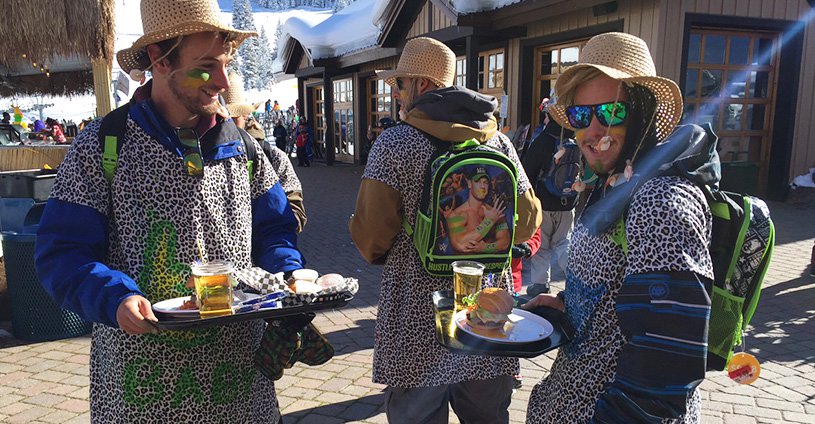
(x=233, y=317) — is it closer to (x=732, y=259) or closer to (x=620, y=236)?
(x=620, y=236)

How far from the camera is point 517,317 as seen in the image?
1945 millimetres

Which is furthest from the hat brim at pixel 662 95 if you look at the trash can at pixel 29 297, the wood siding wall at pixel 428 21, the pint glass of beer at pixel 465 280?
the wood siding wall at pixel 428 21

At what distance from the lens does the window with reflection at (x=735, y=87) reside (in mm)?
10141

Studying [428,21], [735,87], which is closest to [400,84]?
[735,87]

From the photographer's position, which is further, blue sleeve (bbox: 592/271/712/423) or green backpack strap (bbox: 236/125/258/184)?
green backpack strap (bbox: 236/125/258/184)

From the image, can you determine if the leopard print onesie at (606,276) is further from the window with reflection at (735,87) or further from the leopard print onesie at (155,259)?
the window with reflection at (735,87)

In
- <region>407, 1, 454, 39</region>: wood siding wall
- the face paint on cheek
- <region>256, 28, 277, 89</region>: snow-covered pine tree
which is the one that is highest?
<region>256, 28, 277, 89</region>: snow-covered pine tree

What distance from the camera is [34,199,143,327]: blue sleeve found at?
161 cm

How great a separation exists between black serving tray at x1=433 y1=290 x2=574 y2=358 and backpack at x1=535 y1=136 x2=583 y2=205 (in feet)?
10.7

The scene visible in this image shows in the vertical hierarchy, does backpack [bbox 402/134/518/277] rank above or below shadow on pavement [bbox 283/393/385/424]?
above

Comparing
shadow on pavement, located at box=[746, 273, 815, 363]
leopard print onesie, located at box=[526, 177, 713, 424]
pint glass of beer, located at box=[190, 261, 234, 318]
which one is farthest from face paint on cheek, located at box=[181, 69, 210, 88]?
shadow on pavement, located at box=[746, 273, 815, 363]

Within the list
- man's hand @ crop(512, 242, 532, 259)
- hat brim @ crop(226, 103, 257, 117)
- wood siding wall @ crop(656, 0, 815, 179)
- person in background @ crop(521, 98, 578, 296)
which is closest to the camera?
man's hand @ crop(512, 242, 532, 259)

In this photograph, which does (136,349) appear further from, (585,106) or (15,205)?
(15,205)

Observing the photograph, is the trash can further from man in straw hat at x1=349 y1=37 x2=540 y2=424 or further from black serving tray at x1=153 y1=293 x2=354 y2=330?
black serving tray at x1=153 y1=293 x2=354 y2=330
